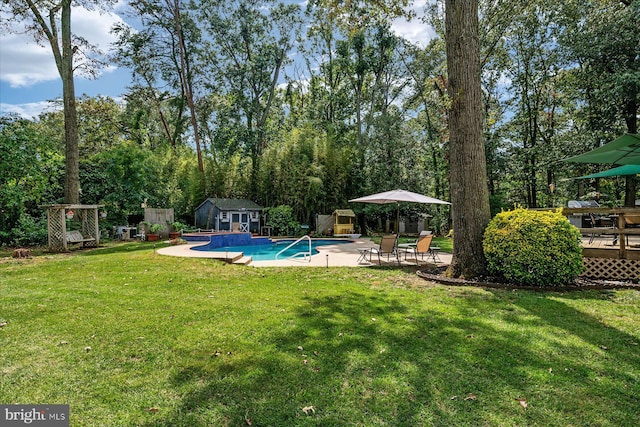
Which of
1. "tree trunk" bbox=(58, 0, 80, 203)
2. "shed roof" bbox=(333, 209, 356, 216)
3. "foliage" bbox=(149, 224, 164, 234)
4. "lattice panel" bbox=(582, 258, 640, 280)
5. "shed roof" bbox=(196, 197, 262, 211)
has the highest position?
"tree trunk" bbox=(58, 0, 80, 203)

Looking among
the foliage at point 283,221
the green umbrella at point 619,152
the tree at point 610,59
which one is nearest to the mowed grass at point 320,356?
the green umbrella at point 619,152

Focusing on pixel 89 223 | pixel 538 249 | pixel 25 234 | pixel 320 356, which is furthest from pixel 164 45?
pixel 320 356

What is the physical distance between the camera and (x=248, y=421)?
210 centimetres

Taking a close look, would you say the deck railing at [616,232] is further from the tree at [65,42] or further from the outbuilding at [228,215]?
the tree at [65,42]

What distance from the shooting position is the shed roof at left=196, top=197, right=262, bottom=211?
16469 mm

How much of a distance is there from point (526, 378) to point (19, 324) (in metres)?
4.93

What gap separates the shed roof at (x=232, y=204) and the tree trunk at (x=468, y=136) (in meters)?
12.3

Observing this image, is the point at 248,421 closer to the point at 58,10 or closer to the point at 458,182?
the point at 458,182

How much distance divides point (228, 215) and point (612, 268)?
1435cm

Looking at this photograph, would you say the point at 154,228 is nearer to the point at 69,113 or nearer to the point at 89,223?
the point at 89,223

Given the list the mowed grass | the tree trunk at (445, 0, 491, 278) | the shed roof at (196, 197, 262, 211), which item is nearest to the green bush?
the tree trunk at (445, 0, 491, 278)

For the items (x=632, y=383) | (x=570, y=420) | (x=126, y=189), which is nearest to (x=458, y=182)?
(x=632, y=383)

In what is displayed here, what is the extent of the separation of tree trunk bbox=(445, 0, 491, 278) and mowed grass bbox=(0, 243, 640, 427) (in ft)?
3.45

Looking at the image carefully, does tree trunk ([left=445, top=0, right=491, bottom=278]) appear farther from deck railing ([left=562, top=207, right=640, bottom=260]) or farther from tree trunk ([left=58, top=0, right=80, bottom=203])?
tree trunk ([left=58, top=0, right=80, bottom=203])
